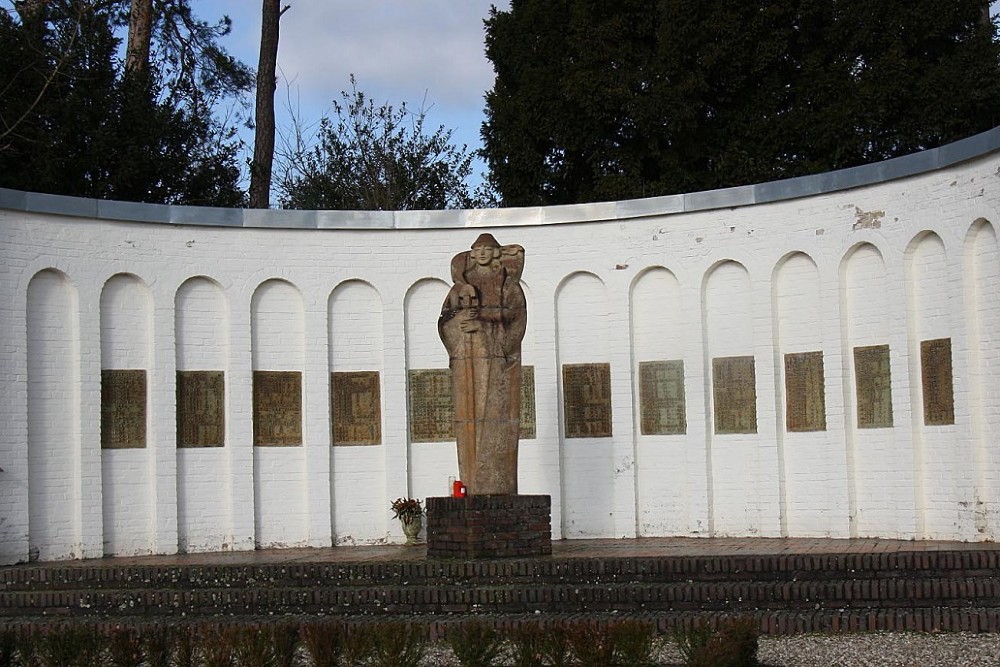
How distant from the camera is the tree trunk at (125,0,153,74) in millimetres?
28766

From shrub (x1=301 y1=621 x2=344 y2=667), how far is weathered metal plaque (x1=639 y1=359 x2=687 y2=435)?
9623 millimetres

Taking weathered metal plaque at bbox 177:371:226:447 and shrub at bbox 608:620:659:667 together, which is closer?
shrub at bbox 608:620:659:667

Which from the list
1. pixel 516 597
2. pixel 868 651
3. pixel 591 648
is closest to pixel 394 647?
pixel 591 648

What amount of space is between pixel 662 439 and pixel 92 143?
42.6ft

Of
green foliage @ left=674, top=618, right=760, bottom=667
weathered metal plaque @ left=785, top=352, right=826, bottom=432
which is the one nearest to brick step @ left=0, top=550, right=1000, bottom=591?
green foliage @ left=674, top=618, right=760, bottom=667

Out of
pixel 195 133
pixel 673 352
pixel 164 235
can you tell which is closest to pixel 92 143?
pixel 195 133

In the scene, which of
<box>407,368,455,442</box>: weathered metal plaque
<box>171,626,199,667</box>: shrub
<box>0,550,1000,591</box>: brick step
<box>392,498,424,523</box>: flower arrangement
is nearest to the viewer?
<box>171,626,199,667</box>: shrub

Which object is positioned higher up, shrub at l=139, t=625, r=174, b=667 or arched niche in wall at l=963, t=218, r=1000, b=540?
arched niche in wall at l=963, t=218, r=1000, b=540

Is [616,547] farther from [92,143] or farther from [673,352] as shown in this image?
[92,143]

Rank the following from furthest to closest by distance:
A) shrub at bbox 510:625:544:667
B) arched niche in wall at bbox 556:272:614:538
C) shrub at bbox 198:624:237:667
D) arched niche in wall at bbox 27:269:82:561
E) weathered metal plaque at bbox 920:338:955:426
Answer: arched niche in wall at bbox 556:272:614:538 → arched niche in wall at bbox 27:269:82:561 → weathered metal plaque at bbox 920:338:955:426 → shrub at bbox 198:624:237:667 → shrub at bbox 510:625:544:667

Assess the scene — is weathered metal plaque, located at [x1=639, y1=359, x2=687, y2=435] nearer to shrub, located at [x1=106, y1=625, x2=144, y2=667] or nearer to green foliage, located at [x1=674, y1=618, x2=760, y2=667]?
green foliage, located at [x1=674, y1=618, x2=760, y2=667]

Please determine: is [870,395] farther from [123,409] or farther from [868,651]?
[123,409]

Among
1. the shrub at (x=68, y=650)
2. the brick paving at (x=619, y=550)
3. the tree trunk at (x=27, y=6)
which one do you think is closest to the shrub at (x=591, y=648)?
the shrub at (x=68, y=650)

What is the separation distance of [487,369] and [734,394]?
14.8ft
